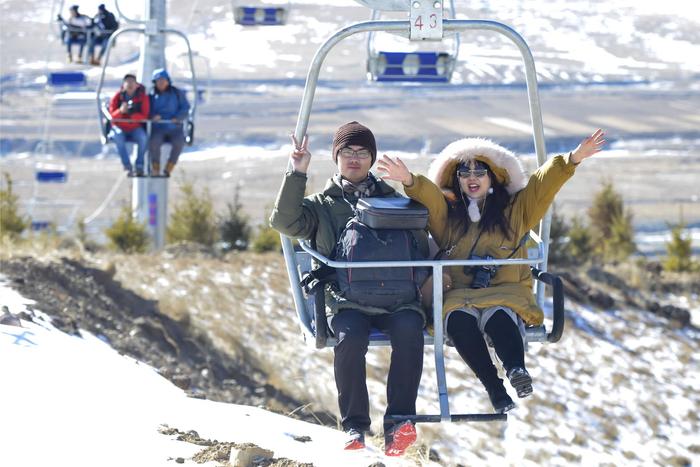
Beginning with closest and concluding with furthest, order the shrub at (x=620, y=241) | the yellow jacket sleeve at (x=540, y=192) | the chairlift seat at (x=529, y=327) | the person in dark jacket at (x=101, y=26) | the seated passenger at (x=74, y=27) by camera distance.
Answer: the chairlift seat at (x=529, y=327) → the yellow jacket sleeve at (x=540, y=192) → the seated passenger at (x=74, y=27) → the person in dark jacket at (x=101, y=26) → the shrub at (x=620, y=241)

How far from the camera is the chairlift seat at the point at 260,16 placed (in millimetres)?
16469

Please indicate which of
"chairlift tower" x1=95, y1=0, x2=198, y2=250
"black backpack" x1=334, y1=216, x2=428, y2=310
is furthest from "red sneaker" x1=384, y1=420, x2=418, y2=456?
"chairlift tower" x1=95, y1=0, x2=198, y2=250

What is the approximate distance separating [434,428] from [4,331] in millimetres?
4964

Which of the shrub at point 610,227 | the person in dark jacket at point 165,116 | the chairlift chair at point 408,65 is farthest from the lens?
the shrub at point 610,227

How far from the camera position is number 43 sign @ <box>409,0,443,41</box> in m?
5.58

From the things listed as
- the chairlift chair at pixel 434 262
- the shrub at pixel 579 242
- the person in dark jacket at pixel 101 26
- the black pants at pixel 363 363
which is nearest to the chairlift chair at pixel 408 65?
the chairlift chair at pixel 434 262

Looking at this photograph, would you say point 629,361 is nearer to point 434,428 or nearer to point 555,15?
point 434,428

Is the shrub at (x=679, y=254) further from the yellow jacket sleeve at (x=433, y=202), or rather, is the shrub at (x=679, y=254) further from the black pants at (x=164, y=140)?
the yellow jacket sleeve at (x=433, y=202)

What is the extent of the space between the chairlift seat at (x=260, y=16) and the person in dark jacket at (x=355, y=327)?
11240 millimetres

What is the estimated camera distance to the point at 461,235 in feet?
18.4

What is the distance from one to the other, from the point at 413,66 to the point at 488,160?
6045 millimetres

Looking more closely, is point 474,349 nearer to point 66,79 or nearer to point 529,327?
point 529,327

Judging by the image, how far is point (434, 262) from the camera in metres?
5.14

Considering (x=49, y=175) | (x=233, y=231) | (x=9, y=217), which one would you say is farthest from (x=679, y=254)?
(x=49, y=175)
